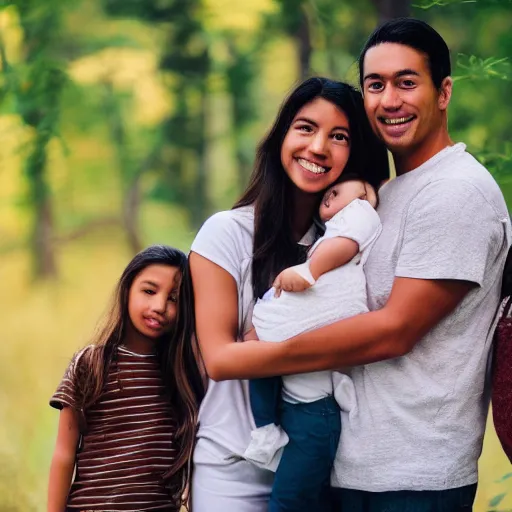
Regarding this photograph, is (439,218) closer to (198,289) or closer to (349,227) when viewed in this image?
(349,227)

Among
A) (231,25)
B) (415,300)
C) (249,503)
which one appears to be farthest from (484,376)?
(231,25)

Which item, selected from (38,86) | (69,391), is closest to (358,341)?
(69,391)

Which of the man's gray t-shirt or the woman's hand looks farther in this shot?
the woman's hand

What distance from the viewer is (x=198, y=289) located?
2.13 metres

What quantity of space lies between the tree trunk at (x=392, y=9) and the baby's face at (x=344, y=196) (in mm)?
2081

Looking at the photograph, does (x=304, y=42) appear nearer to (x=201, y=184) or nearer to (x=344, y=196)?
(x=201, y=184)

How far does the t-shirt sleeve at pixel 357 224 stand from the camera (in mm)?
2049

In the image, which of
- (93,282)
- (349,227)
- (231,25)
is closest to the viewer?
(349,227)

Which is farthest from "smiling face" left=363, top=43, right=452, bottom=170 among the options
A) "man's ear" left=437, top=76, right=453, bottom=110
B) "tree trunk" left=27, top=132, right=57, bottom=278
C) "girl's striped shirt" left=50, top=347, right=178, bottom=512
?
"tree trunk" left=27, top=132, right=57, bottom=278

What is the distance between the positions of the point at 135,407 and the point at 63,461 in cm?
25

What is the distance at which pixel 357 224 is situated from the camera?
2.05 m

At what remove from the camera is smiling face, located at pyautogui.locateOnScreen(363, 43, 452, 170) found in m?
2.07

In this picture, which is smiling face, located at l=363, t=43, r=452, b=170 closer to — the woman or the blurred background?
the woman

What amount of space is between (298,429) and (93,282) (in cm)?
608
